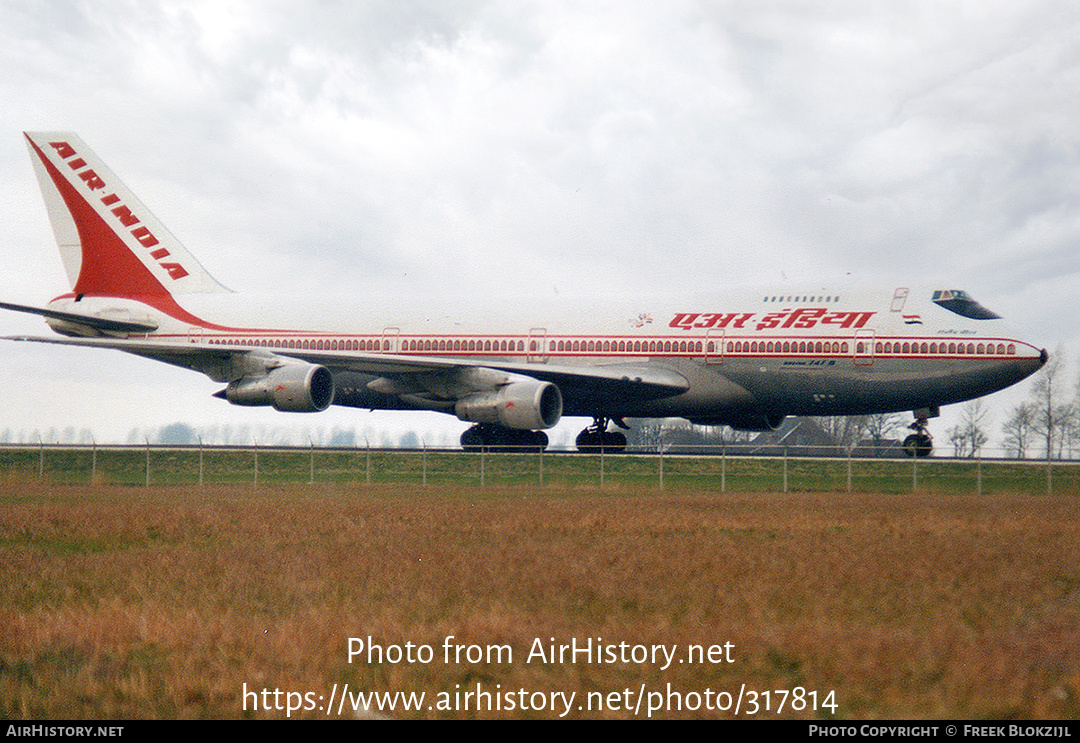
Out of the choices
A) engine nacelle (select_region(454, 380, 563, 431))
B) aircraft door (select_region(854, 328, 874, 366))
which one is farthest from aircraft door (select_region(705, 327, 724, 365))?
engine nacelle (select_region(454, 380, 563, 431))

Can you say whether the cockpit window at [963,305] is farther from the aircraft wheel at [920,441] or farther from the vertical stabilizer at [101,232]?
the vertical stabilizer at [101,232]

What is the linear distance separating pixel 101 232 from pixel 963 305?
97.4 feet

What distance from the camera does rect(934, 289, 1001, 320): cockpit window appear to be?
27.0 metres

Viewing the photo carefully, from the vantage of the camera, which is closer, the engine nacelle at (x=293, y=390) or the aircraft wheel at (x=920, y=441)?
the aircraft wheel at (x=920, y=441)

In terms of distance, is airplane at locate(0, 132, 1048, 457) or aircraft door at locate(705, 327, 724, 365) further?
aircraft door at locate(705, 327, 724, 365)

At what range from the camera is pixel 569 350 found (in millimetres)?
31297

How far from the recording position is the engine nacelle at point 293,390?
2869cm

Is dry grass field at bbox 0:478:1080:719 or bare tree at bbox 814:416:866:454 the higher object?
bare tree at bbox 814:416:866:454

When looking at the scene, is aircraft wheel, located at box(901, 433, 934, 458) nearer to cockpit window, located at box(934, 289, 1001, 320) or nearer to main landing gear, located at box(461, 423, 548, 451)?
cockpit window, located at box(934, 289, 1001, 320)

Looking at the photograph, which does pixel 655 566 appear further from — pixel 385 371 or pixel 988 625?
pixel 385 371

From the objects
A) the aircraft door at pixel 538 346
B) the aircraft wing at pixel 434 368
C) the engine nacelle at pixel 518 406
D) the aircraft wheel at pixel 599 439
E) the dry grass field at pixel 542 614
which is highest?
the aircraft door at pixel 538 346

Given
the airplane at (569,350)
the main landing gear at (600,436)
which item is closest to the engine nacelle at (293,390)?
the airplane at (569,350)

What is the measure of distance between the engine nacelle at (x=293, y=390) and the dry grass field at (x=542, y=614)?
547 inches

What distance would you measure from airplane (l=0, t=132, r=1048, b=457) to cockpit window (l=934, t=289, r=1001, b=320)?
51 millimetres
